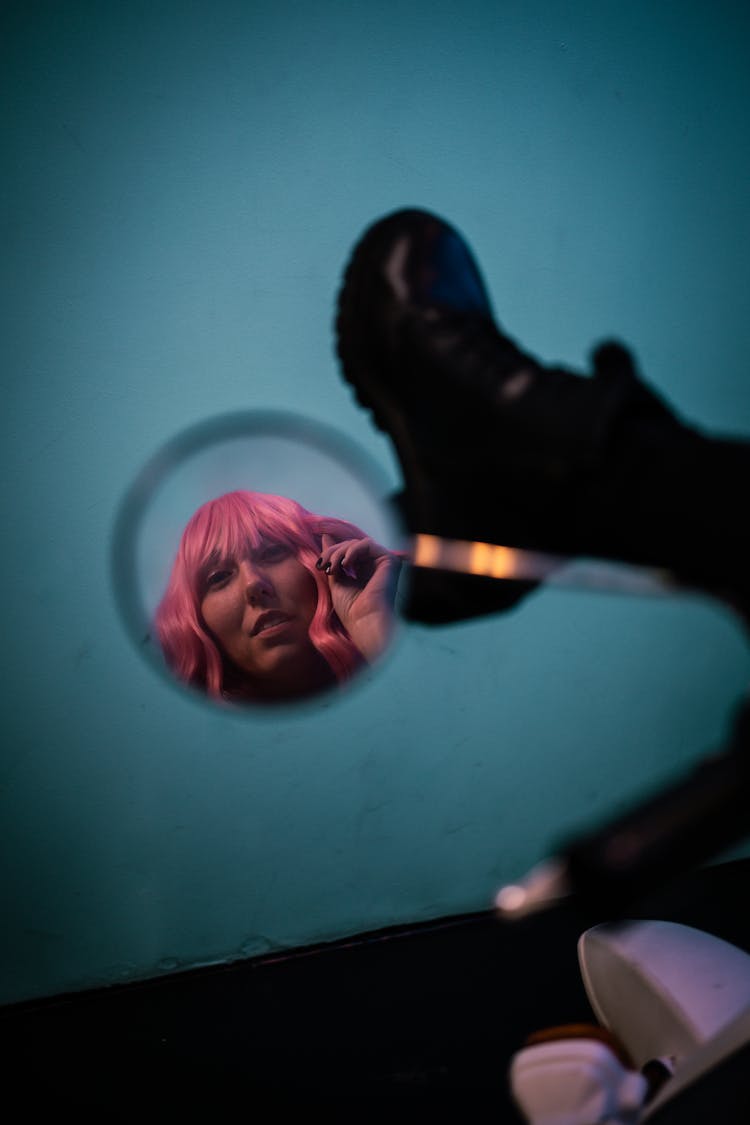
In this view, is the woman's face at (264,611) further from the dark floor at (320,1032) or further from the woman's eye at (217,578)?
the dark floor at (320,1032)

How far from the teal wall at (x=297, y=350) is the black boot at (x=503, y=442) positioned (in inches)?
12.9

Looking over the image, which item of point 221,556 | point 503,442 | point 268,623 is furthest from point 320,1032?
point 503,442

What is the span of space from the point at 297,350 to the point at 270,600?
0.35 m

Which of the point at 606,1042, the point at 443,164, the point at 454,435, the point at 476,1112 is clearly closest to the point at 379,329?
the point at 454,435

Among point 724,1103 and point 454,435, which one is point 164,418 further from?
point 724,1103

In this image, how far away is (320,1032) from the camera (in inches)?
38.1

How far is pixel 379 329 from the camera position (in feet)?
1.95

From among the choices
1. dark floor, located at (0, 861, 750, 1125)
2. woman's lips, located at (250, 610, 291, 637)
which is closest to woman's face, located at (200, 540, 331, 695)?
woman's lips, located at (250, 610, 291, 637)

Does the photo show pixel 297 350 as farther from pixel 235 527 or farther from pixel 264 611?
pixel 264 611

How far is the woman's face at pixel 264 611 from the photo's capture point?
36.4 inches

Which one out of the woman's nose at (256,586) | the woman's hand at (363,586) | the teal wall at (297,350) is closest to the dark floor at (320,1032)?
the teal wall at (297,350)

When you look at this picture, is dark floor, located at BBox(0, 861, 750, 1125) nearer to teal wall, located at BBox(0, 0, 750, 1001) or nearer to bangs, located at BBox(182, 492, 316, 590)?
teal wall, located at BBox(0, 0, 750, 1001)

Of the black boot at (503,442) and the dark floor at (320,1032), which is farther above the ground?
the black boot at (503,442)

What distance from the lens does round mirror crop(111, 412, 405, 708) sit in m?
0.90
